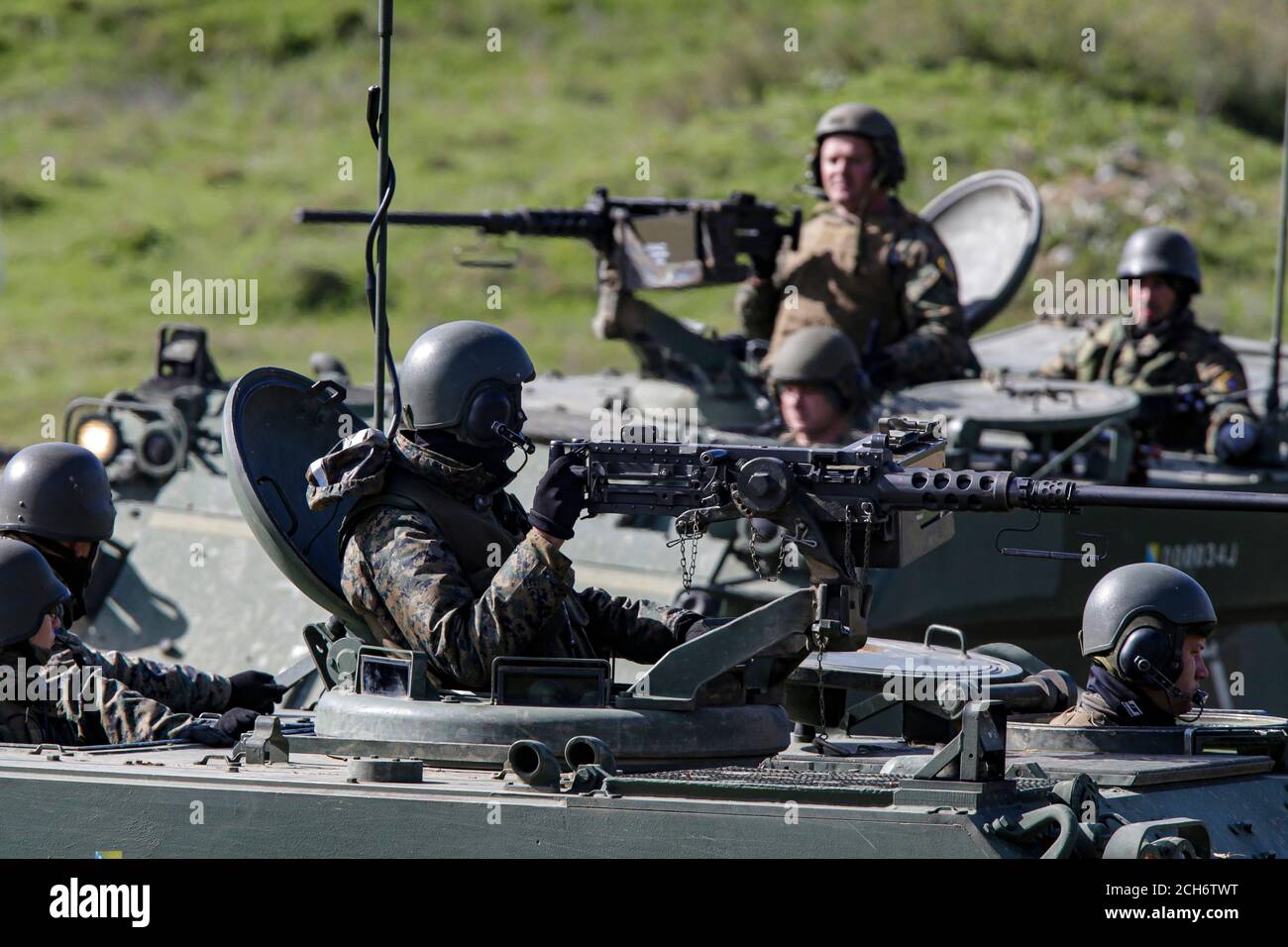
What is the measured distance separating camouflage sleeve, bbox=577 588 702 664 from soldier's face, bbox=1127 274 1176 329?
21.1 ft

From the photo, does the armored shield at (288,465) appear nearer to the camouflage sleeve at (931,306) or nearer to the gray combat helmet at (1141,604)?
the gray combat helmet at (1141,604)

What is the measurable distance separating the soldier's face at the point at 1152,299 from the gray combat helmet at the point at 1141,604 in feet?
20.2

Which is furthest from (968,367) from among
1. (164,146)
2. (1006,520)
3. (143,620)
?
(164,146)

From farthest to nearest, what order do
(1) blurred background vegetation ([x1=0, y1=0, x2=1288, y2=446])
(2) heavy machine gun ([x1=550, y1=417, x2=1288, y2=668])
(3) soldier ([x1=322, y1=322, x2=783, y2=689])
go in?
1. (1) blurred background vegetation ([x1=0, y1=0, x2=1288, y2=446])
2. (3) soldier ([x1=322, y1=322, x2=783, y2=689])
3. (2) heavy machine gun ([x1=550, y1=417, x2=1288, y2=668])

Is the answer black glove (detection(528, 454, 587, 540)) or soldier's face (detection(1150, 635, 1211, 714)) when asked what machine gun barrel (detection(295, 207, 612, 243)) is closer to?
black glove (detection(528, 454, 587, 540))

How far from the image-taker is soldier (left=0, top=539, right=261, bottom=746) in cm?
700

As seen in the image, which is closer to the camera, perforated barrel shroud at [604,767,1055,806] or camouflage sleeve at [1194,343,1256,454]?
perforated barrel shroud at [604,767,1055,806]

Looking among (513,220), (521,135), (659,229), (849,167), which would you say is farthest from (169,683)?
(521,135)

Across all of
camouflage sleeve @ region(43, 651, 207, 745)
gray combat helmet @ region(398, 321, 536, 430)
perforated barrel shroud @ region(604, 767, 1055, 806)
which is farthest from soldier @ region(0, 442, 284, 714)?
perforated barrel shroud @ region(604, 767, 1055, 806)

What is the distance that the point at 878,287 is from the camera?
12227mm

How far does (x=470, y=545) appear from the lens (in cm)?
669

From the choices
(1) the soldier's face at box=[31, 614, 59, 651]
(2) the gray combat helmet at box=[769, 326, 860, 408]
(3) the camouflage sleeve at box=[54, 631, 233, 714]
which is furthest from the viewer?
(2) the gray combat helmet at box=[769, 326, 860, 408]

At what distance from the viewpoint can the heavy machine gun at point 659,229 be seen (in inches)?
453

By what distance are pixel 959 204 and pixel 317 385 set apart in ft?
25.2
